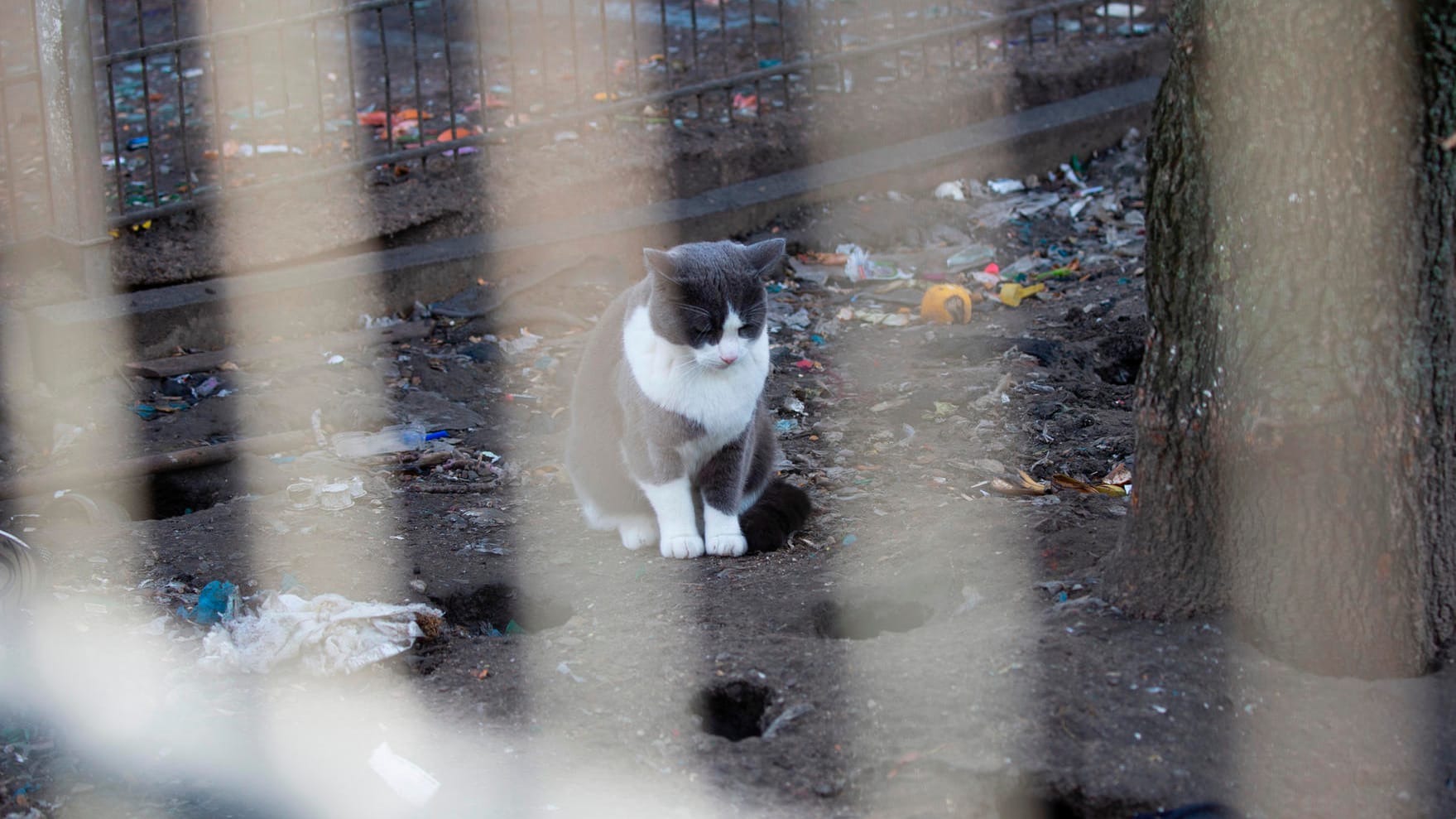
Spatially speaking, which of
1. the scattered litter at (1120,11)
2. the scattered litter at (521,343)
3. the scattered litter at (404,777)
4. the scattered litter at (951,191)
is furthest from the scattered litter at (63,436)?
the scattered litter at (1120,11)

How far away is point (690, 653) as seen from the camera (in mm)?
3051

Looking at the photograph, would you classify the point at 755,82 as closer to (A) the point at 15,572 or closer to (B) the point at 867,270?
(B) the point at 867,270

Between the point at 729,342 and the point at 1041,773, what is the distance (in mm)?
1496

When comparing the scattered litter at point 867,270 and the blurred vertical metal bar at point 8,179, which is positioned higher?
the blurred vertical metal bar at point 8,179

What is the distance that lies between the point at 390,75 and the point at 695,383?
557 centimetres

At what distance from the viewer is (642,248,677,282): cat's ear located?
3.46 meters

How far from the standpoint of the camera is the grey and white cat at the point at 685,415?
3.56 m

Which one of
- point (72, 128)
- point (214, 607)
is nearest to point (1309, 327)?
point (214, 607)

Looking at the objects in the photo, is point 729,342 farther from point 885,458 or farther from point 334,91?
point 334,91

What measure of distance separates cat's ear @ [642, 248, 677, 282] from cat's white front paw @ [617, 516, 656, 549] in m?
0.87

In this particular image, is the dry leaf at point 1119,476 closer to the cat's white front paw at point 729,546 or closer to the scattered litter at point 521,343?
the cat's white front paw at point 729,546

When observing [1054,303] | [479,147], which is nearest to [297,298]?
[479,147]

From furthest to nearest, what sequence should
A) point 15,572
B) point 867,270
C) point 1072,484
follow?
point 867,270 < point 1072,484 < point 15,572

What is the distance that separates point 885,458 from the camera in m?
4.52
